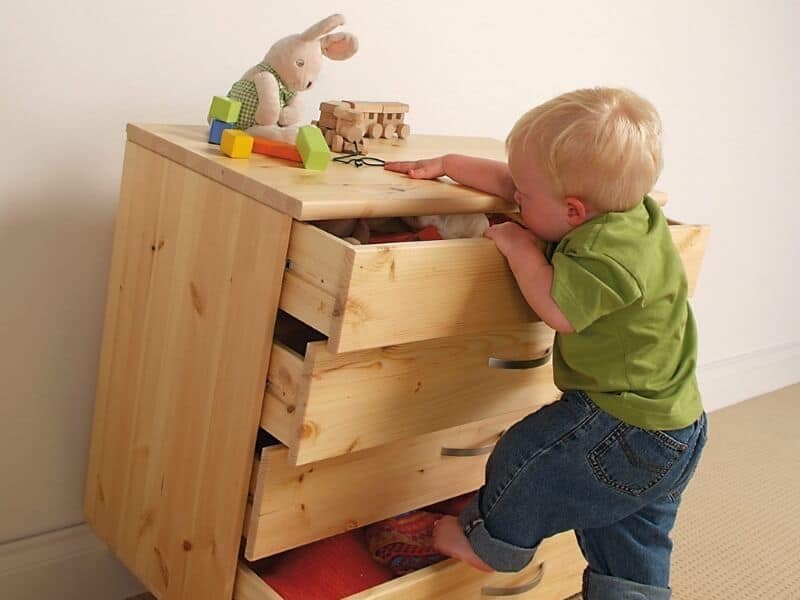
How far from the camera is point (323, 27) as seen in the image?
4.07ft

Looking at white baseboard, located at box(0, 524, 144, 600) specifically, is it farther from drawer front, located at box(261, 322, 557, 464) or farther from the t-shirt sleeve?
the t-shirt sleeve

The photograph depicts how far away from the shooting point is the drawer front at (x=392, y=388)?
1.05 m

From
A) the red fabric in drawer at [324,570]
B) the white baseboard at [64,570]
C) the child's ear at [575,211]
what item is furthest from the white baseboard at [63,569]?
the child's ear at [575,211]

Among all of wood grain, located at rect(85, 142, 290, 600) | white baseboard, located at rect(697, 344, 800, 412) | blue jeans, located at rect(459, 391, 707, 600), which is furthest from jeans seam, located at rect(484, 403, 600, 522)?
white baseboard, located at rect(697, 344, 800, 412)

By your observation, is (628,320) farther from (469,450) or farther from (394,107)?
(394,107)

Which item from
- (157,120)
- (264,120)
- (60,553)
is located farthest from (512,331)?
(60,553)

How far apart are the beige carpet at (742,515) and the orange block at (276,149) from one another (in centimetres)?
108

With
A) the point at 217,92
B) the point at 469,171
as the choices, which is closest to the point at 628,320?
the point at 469,171

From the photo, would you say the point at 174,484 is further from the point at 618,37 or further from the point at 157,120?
the point at 618,37

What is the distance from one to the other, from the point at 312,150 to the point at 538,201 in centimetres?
28

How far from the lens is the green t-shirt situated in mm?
1110

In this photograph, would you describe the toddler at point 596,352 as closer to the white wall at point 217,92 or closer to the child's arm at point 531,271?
the child's arm at point 531,271

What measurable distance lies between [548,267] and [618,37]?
43.0 inches

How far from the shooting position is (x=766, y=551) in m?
1.96
